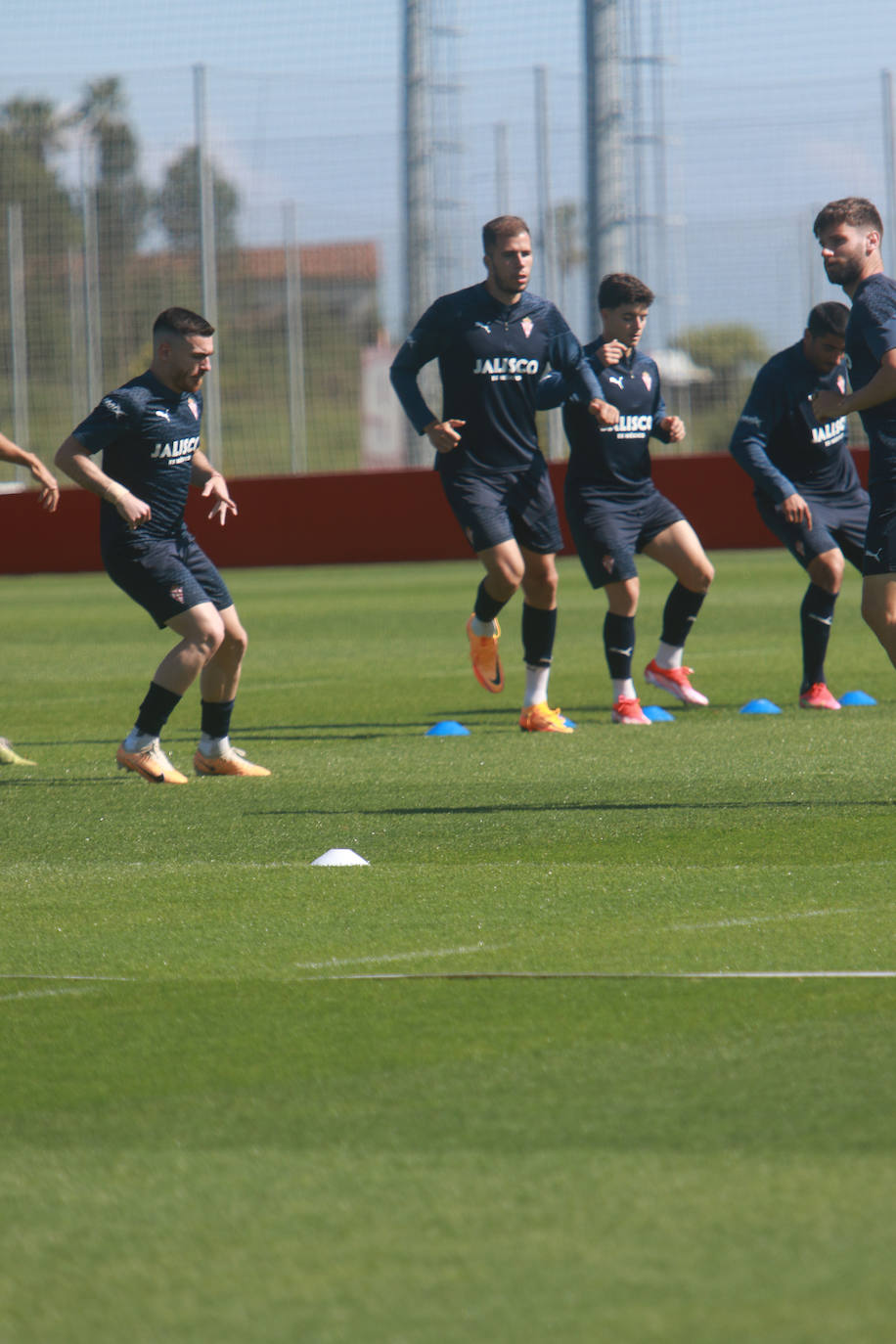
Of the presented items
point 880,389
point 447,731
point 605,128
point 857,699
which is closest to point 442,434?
point 447,731

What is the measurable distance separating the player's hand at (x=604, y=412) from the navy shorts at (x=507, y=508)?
47cm

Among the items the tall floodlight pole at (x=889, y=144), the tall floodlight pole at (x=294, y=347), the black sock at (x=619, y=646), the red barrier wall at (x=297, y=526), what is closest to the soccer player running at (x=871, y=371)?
the black sock at (x=619, y=646)

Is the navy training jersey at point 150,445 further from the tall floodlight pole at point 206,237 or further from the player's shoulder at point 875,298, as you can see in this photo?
the tall floodlight pole at point 206,237

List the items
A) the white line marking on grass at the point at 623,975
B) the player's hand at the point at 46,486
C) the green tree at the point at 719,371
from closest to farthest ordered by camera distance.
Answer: the white line marking on grass at the point at 623,975 → the player's hand at the point at 46,486 → the green tree at the point at 719,371

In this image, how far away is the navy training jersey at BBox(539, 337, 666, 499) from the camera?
34.0 ft

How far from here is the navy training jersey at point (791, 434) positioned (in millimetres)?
10289

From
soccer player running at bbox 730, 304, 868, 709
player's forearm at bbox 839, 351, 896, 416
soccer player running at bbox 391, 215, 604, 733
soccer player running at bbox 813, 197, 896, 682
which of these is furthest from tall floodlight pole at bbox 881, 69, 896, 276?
player's forearm at bbox 839, 351, 896, 416

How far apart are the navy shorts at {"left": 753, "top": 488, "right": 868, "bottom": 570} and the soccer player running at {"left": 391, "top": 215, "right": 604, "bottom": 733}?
122cm

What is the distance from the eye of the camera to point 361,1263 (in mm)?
2777

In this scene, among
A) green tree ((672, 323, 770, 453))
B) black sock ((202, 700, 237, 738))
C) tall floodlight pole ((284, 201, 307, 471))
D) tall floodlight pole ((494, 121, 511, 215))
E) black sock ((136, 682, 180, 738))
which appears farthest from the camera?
tall floodlight pole ((284, 201, 307, 471))

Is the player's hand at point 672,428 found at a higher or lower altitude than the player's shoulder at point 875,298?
lower

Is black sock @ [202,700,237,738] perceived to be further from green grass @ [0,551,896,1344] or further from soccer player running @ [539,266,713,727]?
soccer player running @ [539,266,713,727]

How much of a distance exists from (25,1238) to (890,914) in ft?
9.10

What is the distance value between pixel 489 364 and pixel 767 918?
17.2ft
